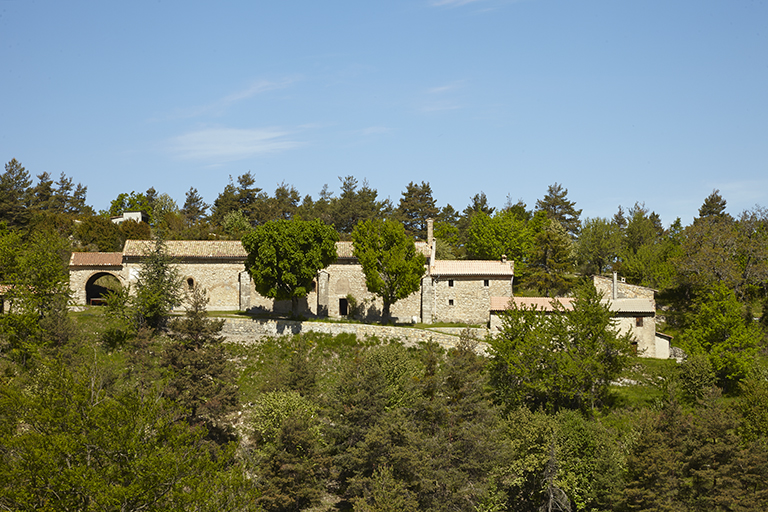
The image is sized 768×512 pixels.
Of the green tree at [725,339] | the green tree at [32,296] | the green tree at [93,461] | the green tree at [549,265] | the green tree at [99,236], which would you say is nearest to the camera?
the green tree at [93,461]

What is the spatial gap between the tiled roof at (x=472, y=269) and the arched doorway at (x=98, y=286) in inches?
928

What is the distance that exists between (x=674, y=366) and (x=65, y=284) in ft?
128

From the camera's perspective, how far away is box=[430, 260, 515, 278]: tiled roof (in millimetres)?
46625

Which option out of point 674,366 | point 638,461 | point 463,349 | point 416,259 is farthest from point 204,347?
point 674,366

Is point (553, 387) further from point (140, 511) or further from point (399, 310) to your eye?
point (140, 511)

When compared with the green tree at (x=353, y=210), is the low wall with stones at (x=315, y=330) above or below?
below

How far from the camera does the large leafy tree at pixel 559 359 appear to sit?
116 ft

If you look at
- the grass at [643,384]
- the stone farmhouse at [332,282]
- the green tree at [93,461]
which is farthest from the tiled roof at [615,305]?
the green tree at [93,461]

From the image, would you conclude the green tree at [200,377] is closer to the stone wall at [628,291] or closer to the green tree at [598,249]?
the stone wall at [628,291]

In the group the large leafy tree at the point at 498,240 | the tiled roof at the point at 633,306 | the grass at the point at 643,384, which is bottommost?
the grass at the point at 643,384

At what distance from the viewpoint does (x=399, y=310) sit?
47.5 metres

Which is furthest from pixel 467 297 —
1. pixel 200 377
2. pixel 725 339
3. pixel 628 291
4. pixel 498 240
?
pixel 200 377

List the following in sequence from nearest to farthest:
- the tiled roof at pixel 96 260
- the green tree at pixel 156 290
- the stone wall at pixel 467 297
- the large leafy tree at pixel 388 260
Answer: the green tree at pixel 156 290 → the large leafy tree at pixel 388 260 → the stone wall at pixel 467 297 → the tiled roof at pixel 96 260

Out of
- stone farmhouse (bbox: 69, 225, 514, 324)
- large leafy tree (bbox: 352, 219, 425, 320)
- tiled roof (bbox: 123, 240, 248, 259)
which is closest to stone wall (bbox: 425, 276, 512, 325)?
stone farmhouse (bbox: 69, 225, 514, 324)
